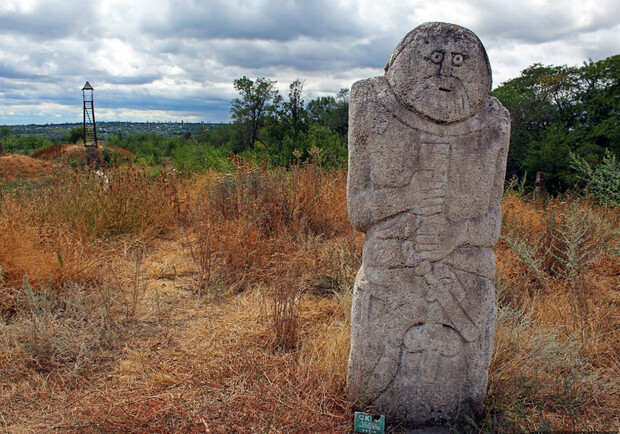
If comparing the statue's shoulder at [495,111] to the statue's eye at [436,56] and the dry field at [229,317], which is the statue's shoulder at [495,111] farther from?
the dry field at [229,317]

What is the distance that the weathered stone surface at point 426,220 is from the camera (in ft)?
7.12

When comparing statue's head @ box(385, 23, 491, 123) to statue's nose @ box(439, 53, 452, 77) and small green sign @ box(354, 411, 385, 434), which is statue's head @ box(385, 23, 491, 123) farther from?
small green sign @ box(354, 411, 385, 434)

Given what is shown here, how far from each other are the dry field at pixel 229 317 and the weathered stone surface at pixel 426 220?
30 cm

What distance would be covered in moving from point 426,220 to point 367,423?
110 cm

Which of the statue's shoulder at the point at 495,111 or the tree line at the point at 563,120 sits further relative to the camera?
the tree line at the point at 563,120

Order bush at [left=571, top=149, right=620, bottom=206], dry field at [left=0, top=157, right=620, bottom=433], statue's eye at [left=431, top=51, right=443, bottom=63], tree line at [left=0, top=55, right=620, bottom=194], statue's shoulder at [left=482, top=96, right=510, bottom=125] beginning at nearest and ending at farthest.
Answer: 1. statue's eye at [left=431, top=51, right=443, bottom=63]
2. statue's shoulder at [left=482, top=96, right=510, bottom=125]
3. dry field at [left=0, top=157, right=620, bottom=433]
4. bush at [left=571, top=149, right=620, bottom=206]
5. tree line at [left=0, top=55, right=620, bottom=194]

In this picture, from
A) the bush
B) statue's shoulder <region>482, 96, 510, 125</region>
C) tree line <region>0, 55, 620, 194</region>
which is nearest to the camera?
statue's shoulder <region>482, 96, 510, 125</region>

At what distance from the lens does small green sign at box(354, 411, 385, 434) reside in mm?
2334

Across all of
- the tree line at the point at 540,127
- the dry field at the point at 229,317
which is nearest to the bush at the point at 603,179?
the dry field at the point at 229,317

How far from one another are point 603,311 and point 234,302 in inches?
121

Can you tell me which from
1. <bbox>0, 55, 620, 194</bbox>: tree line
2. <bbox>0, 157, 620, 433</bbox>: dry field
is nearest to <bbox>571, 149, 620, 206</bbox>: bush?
<bbox>0, 157, 620, 433</bbox>: dry field

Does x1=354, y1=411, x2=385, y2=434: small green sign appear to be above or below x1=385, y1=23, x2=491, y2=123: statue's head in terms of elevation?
below

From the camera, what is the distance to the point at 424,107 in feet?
7.10

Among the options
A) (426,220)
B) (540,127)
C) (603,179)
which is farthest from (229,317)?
(540,127)
